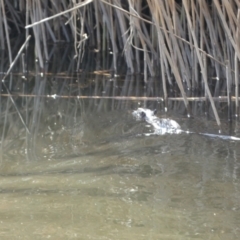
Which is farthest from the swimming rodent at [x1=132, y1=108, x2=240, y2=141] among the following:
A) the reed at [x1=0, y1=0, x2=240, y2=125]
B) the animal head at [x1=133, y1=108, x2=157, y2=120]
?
the reed at [x1=0, y1=0, x2=240, y2=125]

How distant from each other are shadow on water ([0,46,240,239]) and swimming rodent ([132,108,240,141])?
44mm

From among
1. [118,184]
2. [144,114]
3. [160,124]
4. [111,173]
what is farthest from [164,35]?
[118,184]

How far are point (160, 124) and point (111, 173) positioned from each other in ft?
2.58

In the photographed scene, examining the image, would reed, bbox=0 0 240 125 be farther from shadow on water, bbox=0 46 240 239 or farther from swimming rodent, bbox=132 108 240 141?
shadow on water, bbox=0 46 240 239

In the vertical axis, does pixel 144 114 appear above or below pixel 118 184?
above

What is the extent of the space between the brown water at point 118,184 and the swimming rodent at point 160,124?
5cm

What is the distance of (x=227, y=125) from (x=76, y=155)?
3.06ft

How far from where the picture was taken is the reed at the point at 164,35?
127 inches

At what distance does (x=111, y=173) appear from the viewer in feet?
8.29

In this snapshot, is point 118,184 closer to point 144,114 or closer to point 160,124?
point 160,124

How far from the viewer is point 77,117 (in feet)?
11.5

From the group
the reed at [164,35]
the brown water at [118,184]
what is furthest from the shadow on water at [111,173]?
the reed at [164,35]

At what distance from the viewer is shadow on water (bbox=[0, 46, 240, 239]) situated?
6.57ft

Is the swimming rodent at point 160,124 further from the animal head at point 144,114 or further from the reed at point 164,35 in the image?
the reed at point 164,35
